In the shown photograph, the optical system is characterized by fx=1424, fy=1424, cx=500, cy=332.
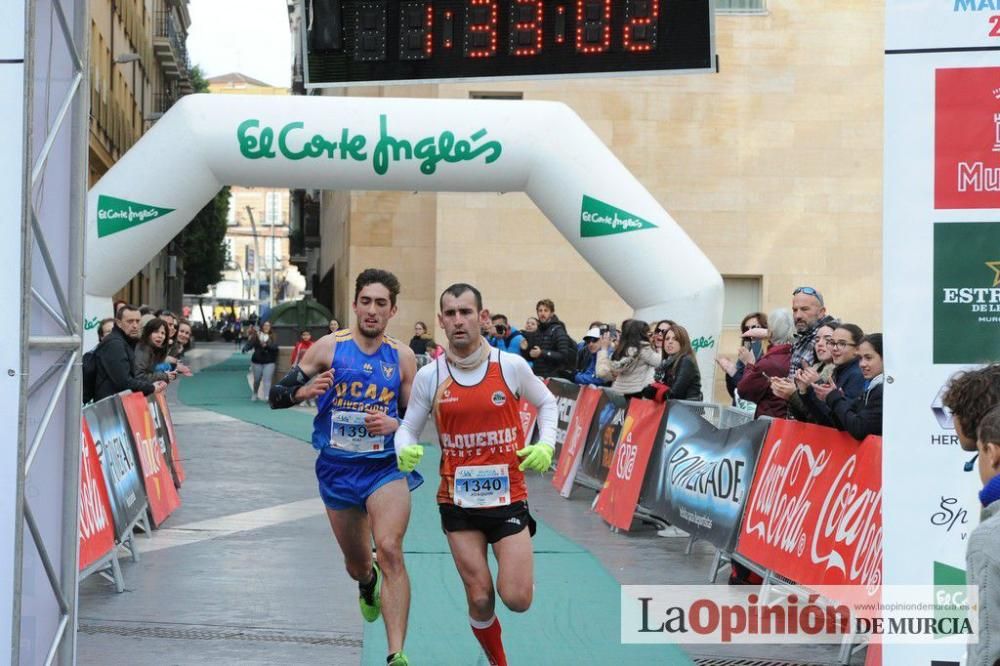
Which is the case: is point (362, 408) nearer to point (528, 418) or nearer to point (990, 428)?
point (990, 428)

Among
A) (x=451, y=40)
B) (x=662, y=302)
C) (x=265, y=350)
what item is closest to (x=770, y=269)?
(x=265, y=350)

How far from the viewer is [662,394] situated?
469 inches

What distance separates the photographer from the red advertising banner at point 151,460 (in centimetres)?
1134

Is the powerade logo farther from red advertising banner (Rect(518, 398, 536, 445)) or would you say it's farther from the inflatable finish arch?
red advertising banner (Rect(518, 398, 536, 445))

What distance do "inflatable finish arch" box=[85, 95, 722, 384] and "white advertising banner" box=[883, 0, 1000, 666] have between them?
436 inches

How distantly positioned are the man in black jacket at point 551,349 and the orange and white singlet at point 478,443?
11.9 meters

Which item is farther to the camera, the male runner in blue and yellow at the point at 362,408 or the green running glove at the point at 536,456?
the male runner in blue and yellow at the point at 362,408

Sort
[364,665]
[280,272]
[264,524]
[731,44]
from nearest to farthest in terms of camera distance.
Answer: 1. [364,665]
2. [264,524]
3. [731,44]
4. [280,272]

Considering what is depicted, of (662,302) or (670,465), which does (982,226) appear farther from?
(662,302)

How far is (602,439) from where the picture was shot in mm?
14078

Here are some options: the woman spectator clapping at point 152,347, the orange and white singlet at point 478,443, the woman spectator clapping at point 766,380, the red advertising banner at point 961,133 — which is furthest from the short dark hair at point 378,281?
the woman spectator clapping at point 152,347

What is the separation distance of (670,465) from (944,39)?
6.01m

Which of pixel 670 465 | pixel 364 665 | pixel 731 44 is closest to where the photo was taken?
pixel 364 665

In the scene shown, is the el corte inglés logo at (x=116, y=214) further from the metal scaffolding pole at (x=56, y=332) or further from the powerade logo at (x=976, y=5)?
the powerade logo at (x=976, y=5)
